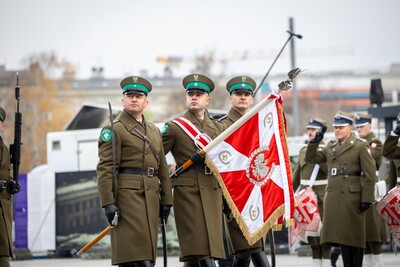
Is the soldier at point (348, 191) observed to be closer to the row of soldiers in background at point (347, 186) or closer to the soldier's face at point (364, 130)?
the row of soldiers in background at point (347, 186)

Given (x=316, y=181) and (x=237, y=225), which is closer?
(x=237, y=225)

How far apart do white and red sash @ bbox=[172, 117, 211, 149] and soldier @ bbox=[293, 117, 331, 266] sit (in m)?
4.49

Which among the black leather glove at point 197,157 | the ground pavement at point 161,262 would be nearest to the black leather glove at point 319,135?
the ground pavement at point 161,262

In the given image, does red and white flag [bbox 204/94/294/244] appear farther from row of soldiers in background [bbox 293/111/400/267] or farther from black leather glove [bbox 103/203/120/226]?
row of soldiers in background [bbox 293/111/400/267]

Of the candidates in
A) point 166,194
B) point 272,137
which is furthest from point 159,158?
point 272,137

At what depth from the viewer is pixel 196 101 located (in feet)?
45.1

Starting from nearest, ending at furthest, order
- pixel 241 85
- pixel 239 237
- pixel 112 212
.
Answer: pixel 112 212
pixel 239 237
pixel 241 85

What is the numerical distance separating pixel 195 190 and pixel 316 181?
5.54 metres

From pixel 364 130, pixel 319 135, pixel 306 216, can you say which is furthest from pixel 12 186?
pixel 364 130

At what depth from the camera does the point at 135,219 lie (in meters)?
12.8

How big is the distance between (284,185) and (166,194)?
4.36ft

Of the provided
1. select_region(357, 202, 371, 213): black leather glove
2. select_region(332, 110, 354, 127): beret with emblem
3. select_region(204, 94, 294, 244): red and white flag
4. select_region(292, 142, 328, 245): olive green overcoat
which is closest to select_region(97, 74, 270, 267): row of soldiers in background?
select_region(204, 94, 294, 244): red and white flag

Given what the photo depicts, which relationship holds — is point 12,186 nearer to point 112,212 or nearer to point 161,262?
point 112,212

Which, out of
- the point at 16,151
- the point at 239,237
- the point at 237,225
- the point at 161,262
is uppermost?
the point at 16,151
